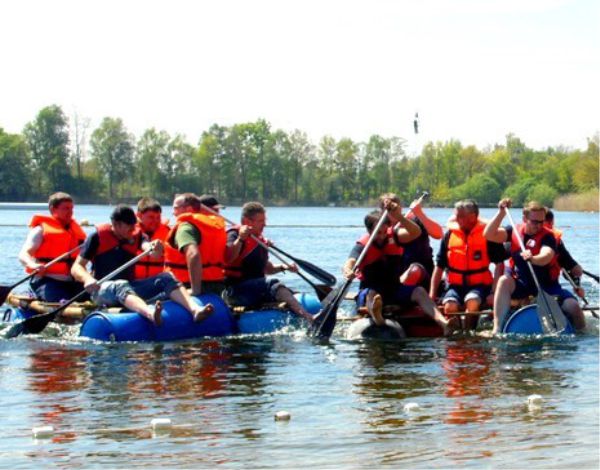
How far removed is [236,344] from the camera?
1134cm

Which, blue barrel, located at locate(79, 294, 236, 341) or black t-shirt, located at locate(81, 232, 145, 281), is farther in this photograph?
black t-shirt, located at locate(81, 232, 145, 281)

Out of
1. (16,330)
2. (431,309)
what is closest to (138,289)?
(16,330)

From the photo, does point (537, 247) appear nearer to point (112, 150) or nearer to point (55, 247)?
point (55, 247)

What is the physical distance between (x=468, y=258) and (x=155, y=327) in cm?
316

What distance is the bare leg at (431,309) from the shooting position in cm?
1146

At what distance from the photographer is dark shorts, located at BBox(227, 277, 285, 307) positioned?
39.1 ft

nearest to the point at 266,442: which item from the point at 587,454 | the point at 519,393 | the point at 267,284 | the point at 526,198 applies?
→ the point at 587,454

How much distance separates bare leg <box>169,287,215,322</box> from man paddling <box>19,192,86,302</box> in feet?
5.47

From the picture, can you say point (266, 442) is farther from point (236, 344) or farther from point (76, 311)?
point (76, 311)

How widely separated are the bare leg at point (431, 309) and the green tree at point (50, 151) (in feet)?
268

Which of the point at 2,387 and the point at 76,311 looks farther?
the point at 76,311

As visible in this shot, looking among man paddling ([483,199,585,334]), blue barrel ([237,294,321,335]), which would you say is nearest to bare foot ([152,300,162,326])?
blue barrel ([237,294,321,335])

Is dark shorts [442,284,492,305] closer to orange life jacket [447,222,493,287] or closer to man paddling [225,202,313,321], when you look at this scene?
orange life jacket [447,222,493,287]

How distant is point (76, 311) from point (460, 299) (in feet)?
12.8
